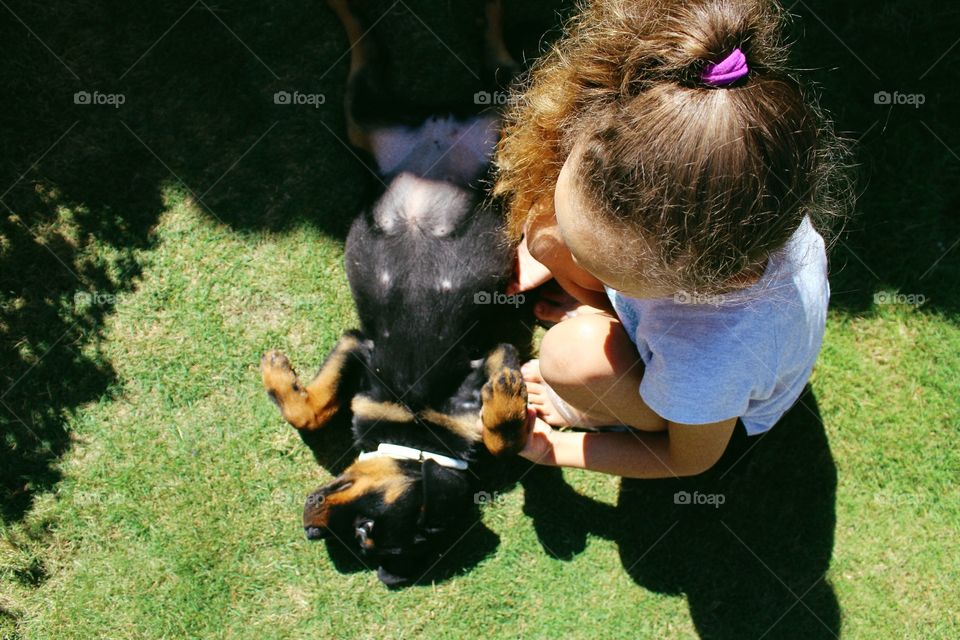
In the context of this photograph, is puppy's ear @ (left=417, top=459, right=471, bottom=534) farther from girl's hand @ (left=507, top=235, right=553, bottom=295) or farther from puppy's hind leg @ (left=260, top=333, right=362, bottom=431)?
girl's hand @ (left=507, top=235, right=553, bottom=295)

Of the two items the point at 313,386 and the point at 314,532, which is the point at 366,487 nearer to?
the point at 314,532

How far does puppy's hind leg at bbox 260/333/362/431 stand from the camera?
3.37 m

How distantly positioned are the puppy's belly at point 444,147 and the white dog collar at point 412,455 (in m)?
1.27

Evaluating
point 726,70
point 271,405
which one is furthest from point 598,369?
point 271,405

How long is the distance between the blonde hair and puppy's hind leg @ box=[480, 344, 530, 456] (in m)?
1.42

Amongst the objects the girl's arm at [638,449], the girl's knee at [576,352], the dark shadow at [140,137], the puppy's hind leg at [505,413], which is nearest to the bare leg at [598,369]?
the girl's knee at [576,352]

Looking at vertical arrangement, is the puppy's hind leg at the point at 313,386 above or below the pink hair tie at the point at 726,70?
below

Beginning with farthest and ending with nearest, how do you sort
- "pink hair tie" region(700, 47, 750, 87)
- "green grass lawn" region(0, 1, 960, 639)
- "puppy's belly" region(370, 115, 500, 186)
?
"green grass lawn" region(0, 1, 960, 639)
"puppy's belly" region(370, 115, 500, 186)
"pink hair tie" region(700, 47, 750, 87)

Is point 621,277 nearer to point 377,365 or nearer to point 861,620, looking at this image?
point 377,365

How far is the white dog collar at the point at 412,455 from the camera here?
3262 mm

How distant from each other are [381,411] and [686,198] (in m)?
2.08

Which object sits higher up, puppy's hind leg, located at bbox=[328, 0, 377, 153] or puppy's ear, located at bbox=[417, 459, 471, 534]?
puppy's hind leg, located at bbox=[328, 0, 377, 153]

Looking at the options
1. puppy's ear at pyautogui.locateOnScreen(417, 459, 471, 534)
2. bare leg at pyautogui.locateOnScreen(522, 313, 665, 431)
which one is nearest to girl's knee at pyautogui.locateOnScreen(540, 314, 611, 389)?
bare leg at pyautogui.locateOnScreen(522, 313, 665, 431)

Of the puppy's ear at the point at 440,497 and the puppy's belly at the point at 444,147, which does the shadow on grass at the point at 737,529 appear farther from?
the puppy's belly at the point at 444,147
